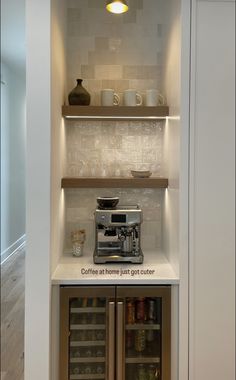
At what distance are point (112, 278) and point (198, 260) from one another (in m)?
0.44

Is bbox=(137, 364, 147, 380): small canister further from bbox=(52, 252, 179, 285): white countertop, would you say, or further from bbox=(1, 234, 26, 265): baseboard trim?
bbox=(1, 234, 26, 265): baseboard trim

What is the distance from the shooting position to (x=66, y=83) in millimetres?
2123

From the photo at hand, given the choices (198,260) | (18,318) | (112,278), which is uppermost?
(198,260)

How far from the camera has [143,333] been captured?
5.71 ft

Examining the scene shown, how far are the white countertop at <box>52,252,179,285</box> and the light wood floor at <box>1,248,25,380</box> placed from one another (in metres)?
0.89

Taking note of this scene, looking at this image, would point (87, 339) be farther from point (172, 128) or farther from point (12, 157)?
point (12, 157)

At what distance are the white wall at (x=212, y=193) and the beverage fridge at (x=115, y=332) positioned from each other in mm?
170

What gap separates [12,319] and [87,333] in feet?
4.32

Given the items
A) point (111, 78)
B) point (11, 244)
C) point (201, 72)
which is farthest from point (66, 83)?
point (11, 244)

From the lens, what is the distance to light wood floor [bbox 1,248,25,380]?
2219 mm

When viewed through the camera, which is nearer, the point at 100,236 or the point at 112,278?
the point at 112,278

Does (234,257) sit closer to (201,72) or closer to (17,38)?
(201,72)

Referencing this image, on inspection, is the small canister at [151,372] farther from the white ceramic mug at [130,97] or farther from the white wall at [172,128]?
the white ceramic mug at [130,97]

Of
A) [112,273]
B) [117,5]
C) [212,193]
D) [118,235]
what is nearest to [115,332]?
[112,273]
